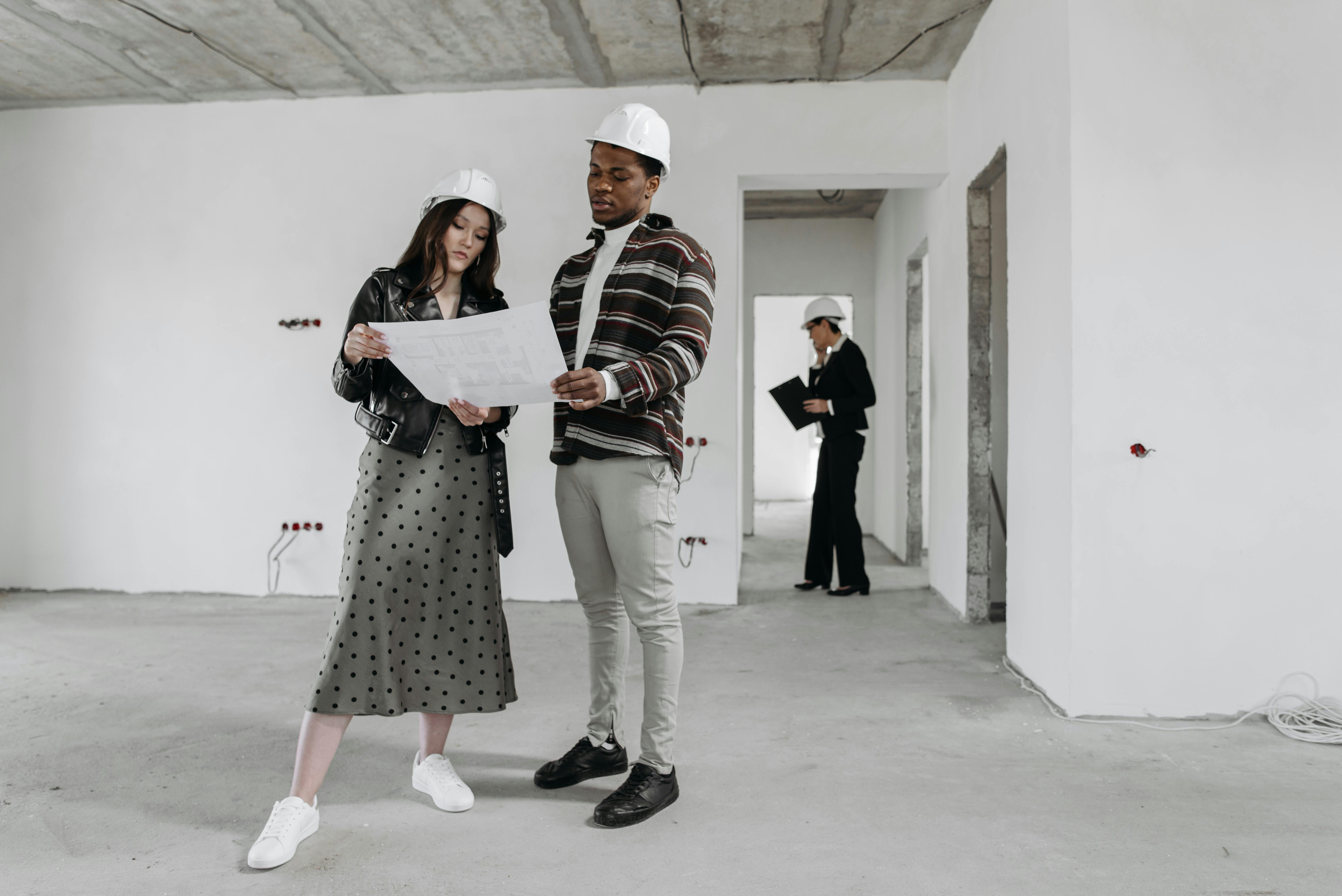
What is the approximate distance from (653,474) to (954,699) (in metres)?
1.45

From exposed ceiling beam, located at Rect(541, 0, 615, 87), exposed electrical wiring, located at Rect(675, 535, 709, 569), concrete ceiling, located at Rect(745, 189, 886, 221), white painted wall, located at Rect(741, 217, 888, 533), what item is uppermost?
exposed ceiling beam, located at Rect(541, 0, 615, 87)

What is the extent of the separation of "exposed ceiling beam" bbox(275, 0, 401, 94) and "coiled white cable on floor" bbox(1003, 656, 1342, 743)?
3.73 metres

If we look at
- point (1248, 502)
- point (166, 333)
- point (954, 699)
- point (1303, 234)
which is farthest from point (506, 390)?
point (166, 333)

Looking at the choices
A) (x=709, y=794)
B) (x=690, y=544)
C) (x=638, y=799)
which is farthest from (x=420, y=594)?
(x=690, y=544)

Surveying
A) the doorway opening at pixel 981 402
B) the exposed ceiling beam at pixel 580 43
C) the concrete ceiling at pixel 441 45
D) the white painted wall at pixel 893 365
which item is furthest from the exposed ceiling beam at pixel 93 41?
the white painted wall at pixel 893 365

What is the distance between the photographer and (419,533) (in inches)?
67.9

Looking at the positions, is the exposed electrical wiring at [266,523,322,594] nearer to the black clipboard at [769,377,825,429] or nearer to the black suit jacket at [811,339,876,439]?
the black clipboard at [769,377,825,429]

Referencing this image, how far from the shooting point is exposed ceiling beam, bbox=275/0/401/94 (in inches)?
134

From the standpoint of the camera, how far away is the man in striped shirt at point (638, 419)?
1.74 m

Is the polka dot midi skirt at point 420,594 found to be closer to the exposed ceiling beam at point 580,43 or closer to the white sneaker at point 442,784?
the white sneaker at point 442,784

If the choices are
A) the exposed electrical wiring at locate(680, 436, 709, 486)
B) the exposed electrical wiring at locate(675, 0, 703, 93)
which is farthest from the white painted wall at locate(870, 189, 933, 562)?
the exposed electrical wiring at locate(680, 436, 709, 486)

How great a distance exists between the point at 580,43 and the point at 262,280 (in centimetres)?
201

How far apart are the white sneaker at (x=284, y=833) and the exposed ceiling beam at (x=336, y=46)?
3.04 metres

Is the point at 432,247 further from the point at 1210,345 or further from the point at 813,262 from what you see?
the point at 813,262
